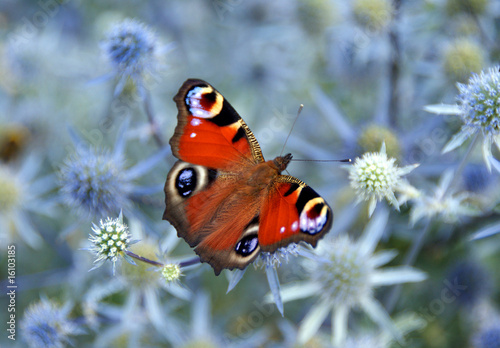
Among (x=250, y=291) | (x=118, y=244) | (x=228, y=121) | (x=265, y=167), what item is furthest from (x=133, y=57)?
(x=250, y=291)

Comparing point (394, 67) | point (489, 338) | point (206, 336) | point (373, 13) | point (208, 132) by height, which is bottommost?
point (206, 336)

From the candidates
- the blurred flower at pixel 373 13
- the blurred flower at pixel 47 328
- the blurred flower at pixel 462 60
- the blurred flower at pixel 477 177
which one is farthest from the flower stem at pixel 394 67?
the blurred flower at pixel 47 328

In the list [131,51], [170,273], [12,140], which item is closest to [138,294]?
[170,273]

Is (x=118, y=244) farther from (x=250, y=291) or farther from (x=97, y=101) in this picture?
(x=97, y=101)

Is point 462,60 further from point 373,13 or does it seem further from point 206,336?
point 206,336

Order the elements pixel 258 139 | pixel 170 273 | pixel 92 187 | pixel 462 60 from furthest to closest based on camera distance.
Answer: pixel 258 139
pixel 462 60
pixel 92 187
pixel 170 273

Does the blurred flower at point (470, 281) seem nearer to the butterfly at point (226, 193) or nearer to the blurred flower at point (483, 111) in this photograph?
the blurred flower at point (483, 111)
